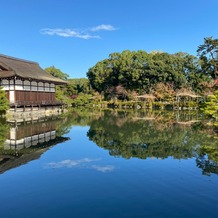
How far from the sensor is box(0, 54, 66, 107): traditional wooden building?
2614 centimetres

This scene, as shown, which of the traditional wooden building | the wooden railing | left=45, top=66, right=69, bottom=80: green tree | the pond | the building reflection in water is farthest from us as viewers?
left=45, top=66, right=69, bottom=80: green tree

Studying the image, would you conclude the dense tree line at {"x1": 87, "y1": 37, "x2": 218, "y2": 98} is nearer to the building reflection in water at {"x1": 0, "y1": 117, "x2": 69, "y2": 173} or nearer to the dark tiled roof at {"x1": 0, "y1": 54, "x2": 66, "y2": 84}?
the dark tiled roof at {"x1": 0, "y1": 54, "x2": 66, "y2": 84}

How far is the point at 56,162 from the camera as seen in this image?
8.45 meters

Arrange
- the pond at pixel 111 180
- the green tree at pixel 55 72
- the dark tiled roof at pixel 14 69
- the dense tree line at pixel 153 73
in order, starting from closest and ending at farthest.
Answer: the pond at pixel 111 180
the dark tiled roof at pixel 14 69
the dense tree line at pixel 153 73
the green tree at pixel 55 72

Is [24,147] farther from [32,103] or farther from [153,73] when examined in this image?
[153,73]

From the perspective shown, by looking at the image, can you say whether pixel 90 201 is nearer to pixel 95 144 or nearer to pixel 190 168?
pixel 190 168

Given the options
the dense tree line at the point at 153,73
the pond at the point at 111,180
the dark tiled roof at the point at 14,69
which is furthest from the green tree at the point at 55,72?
the pond at the point at 111,180

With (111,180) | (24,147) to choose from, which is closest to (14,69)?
(24,147)

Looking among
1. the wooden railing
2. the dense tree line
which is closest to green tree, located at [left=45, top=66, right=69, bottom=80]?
the dense tree line

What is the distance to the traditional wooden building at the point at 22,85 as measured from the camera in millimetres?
26141

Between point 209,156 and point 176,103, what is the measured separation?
111ft

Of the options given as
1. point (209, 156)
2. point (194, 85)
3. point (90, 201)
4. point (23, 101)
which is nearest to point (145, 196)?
point (90, 201)

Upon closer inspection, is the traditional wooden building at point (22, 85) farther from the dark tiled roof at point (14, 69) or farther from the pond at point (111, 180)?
the pond at point (111, 180)

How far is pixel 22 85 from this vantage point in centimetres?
2762
